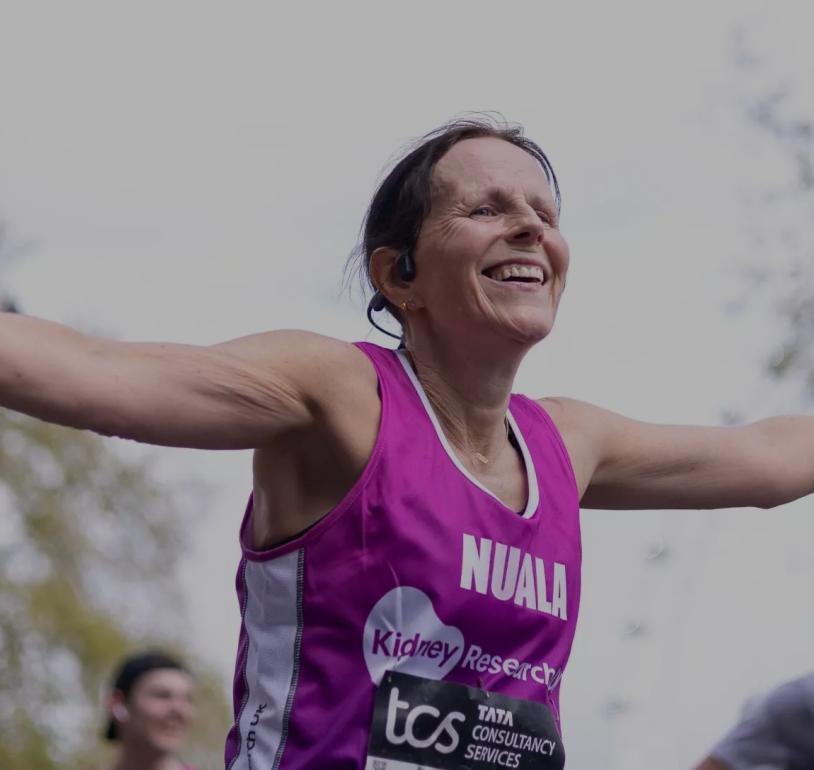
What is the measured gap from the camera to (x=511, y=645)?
315cm

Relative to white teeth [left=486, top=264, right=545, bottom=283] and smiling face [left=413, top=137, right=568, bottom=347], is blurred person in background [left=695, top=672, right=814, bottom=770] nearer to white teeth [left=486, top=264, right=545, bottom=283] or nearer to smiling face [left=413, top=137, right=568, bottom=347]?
smiling face [left=413, top=137, right=568, bottom=347]

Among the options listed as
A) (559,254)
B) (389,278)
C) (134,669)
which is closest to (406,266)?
(389,278)

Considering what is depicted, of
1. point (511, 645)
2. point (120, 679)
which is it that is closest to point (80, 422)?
A: point (511, 645)

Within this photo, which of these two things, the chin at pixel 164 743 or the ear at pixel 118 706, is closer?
the chin at pixel 164 743

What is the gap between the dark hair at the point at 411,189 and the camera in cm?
358

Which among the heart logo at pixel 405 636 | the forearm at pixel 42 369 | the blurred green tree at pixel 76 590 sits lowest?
the heart logo at pixel 405 636

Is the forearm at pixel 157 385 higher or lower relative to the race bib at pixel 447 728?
higher

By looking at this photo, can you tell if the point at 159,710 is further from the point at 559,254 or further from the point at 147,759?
the point at 559,254

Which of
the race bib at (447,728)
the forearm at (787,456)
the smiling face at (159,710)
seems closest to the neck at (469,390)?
the race bib at (447,728)

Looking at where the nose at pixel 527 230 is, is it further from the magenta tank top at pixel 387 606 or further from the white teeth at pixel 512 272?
the magenta tank top at pixel 387 606

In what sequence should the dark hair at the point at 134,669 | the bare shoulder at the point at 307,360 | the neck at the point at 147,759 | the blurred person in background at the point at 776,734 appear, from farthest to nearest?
the dark hair at the point at 134,669 < the neck at the point at 147,759 < the bare shoulder at the point at 307,360 < the blurred person in background at the point at 776,734

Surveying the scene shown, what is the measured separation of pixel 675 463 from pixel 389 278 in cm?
85

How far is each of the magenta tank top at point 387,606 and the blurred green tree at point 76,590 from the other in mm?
11976

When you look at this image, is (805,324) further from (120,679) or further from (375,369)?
(375,369)
